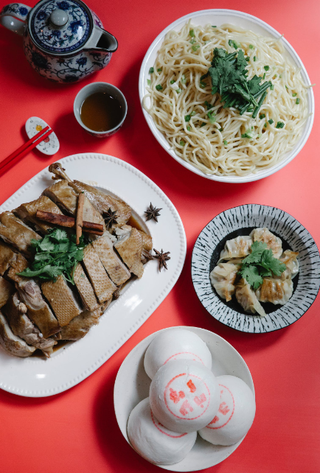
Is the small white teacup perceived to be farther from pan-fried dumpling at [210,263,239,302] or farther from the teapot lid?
pan-fried dumpling at [210,263,239,302]

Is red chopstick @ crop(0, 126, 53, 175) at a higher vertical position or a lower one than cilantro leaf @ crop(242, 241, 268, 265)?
higher

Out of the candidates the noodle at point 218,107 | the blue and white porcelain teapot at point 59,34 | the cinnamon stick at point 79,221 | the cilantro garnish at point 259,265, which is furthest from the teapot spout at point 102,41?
the cilantro garnish at point 259,265

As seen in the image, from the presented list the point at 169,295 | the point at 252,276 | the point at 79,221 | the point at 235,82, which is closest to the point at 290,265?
the point at 252,276

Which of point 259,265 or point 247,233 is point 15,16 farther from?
point 259,265

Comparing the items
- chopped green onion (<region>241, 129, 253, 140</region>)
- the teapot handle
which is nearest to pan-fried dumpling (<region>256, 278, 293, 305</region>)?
chopped green onion (<region>241, 129, 253, 140</region>)

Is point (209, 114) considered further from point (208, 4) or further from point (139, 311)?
point (139, 311)
